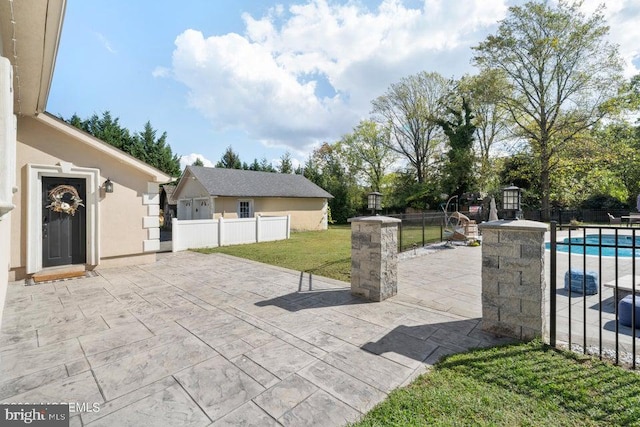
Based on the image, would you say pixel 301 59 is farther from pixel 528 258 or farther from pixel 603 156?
pixel 603 156

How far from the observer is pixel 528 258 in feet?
10.8

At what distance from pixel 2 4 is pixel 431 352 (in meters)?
5.85

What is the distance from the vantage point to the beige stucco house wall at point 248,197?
1689 cm

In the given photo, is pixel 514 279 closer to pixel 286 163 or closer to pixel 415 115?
pixel 415 115

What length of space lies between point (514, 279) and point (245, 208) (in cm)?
1630

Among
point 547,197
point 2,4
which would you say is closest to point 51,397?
point 2,4

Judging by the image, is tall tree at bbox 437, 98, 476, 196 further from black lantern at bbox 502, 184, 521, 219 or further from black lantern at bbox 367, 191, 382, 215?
black lantern at bbox 502, 184, 521, 219

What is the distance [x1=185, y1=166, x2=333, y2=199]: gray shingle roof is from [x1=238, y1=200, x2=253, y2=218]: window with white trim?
2.23 feet

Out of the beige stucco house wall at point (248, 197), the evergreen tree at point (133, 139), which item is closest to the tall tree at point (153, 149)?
the evergreen tree at point (133, 139)

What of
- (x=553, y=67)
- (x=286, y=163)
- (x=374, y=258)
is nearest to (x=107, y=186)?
(x=374, y=258)

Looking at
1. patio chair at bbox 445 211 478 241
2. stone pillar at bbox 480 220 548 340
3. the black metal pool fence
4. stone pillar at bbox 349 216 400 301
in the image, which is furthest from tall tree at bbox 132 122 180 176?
the black metal pool fence

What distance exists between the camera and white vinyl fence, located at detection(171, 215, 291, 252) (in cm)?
1099

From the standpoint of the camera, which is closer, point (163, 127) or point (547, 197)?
point (547, 197)

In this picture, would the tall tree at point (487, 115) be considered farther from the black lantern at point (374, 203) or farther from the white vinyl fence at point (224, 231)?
the black lantern at point (374, 203)
